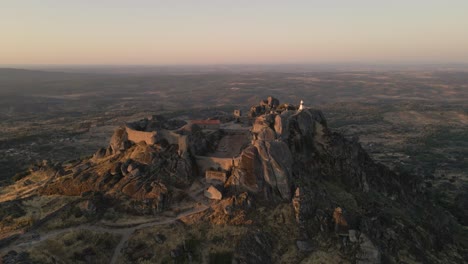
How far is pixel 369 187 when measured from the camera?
66312mm

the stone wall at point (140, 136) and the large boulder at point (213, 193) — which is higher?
the stone wall at point (140, 136)

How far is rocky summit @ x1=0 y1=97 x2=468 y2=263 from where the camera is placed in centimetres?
4312

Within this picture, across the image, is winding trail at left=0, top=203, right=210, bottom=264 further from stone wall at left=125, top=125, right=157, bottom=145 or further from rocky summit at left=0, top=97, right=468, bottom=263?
stone wall at left=125, top=125, right=157, bottom=145

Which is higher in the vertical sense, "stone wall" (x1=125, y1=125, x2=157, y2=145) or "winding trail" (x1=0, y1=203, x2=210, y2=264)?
"stone wall" (x1=125, y1=125, x2=157, y2=145)

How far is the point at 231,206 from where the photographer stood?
48.2 meters

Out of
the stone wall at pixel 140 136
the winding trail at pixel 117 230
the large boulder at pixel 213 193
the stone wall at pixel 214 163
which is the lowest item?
A: the winding trail at pixel 117 230

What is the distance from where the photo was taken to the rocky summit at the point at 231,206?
43.1 metres

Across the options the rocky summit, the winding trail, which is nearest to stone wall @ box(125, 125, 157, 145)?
the rocky summit

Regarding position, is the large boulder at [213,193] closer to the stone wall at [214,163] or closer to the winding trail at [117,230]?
the winding trail at [117,230]

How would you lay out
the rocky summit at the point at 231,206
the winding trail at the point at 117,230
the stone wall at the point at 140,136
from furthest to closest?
1. the stone wall at the point at 140,136
2. the rocky summit at the point at 231,206
3. the winding trail at the point at 117,230

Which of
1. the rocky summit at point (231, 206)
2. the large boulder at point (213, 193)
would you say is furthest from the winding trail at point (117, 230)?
the large boulder at point (213, 193)

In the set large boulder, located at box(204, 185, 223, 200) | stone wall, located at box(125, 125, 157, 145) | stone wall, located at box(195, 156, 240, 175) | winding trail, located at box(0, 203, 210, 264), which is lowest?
winding trail, located at box(0, 203, 210, 264)

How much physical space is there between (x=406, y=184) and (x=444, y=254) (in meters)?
22.9

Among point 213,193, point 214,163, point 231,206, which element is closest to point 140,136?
point 214,163
